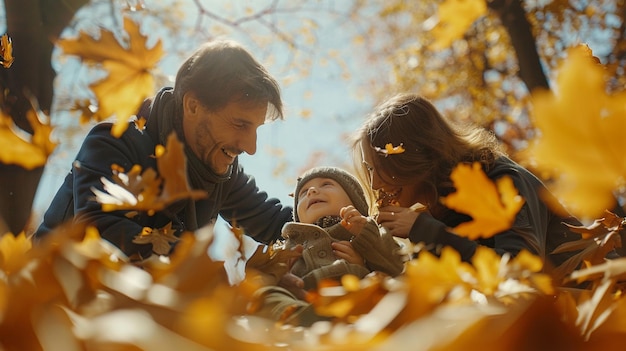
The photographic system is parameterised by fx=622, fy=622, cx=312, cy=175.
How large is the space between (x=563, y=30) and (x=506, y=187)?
553cm

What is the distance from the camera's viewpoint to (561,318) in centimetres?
33

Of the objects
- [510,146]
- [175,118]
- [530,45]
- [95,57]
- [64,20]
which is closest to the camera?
[95,57]

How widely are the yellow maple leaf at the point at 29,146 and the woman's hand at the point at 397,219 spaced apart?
1.20 metres

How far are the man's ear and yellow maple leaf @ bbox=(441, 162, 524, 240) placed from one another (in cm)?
155

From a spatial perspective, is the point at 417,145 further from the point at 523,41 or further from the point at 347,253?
the point at 523,41

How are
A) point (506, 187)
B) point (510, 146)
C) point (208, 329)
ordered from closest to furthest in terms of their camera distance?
point (208, 329) → point (506, 187) → point (510, 146)

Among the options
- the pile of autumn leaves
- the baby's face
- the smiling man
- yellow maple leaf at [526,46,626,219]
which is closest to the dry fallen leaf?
the pile of autumn leaves

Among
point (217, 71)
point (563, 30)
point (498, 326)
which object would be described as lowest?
point (498, 326)

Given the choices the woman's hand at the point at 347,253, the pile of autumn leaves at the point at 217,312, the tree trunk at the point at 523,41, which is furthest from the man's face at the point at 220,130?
the tree trunk at the point at 523,41

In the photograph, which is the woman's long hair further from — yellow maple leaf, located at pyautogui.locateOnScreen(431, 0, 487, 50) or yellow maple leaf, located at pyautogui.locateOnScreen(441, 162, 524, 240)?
yellow maple leaf, located at pyautogui.locateOnScreen(441, 162, 524, 240)

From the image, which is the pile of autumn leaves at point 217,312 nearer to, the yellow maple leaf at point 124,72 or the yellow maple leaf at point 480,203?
the yellow maple leaf at point 480,203

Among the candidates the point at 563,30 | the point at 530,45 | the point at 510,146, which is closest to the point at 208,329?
the point at 530,45

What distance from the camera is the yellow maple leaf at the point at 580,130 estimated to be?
0.35 meters

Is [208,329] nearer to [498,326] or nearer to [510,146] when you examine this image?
[498,326]
